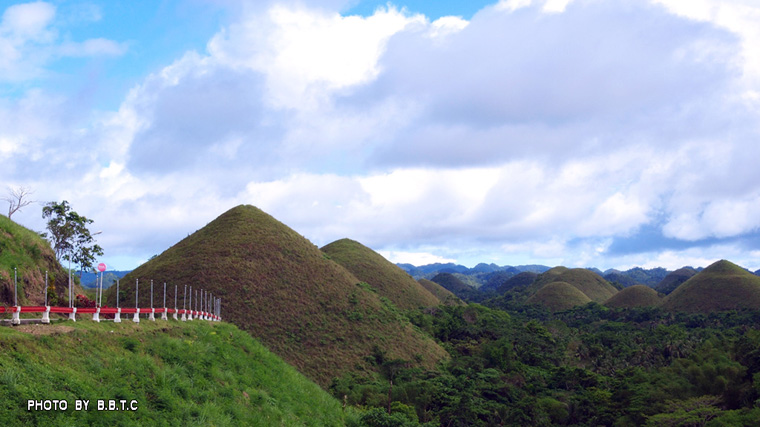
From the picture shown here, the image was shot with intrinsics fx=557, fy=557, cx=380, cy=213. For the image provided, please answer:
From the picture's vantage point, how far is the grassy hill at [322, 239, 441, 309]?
109m

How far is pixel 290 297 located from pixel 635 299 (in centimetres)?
15254

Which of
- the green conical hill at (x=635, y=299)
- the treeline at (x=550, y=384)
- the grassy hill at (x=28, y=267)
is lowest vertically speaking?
the treeline at (x=550, y=384)

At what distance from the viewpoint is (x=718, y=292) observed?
15938 cm

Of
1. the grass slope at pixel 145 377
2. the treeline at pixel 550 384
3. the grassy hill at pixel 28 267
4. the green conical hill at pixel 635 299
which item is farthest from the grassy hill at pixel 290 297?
the green conical hill at pixel 635 299

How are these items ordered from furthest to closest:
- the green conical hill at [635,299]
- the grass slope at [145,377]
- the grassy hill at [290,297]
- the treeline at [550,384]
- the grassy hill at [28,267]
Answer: the green conical hill at [635,299] → the grassy hill at [290,297] → the treeline at [550,384] → the grassy hill at [28,267] → the grass slope at [145,377]

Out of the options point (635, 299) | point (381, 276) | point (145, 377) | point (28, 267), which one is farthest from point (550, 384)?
point (635, 299)

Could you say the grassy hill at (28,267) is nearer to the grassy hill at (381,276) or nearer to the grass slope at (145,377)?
the grass slope at (145,377)

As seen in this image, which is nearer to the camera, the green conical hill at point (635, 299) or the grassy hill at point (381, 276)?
the grassy hill at point (381, 276)

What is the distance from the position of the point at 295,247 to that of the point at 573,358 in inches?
1851

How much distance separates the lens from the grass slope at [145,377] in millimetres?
13031

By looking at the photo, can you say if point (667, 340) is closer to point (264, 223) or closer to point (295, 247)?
point (295, 247)

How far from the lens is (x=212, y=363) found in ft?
77.1

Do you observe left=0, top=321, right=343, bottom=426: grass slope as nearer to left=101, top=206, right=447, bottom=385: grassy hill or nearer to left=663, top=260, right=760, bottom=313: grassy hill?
left=101, top=206, right=447, bottom=385: grassy hill

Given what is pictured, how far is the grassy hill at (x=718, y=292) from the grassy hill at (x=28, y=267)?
6394 inches
